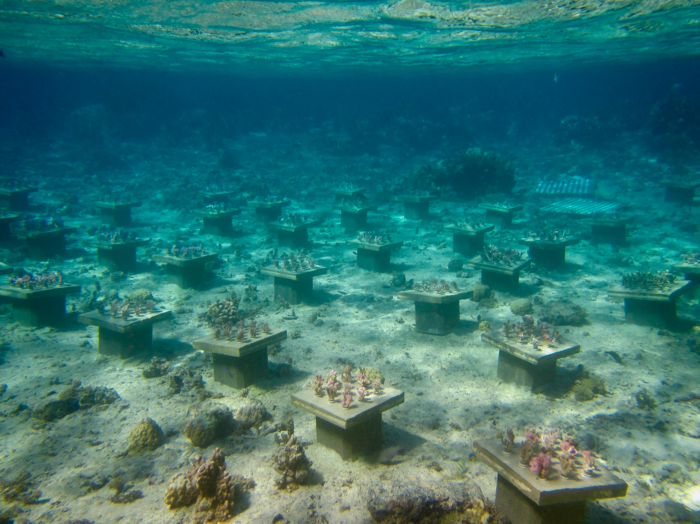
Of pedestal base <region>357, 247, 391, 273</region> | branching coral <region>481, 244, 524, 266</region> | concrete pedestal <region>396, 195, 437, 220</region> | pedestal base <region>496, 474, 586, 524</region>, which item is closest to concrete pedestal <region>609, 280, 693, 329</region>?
branching coral <region>481, 244, 524, 266</region>

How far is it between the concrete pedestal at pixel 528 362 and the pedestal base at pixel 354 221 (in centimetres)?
1051

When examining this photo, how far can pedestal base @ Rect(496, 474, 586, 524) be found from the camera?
10.8 ft

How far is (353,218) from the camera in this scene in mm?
16234

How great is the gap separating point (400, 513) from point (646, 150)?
32.6 meters

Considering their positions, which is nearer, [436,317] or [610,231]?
[436,317]

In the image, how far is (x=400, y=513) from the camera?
354 centimetres

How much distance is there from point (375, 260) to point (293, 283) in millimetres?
3092

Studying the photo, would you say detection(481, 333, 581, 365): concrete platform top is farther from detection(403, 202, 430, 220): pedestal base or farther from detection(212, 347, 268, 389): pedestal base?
detection(403, 202, 430, 220): pedestal base

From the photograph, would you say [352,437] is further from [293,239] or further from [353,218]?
[353,218]

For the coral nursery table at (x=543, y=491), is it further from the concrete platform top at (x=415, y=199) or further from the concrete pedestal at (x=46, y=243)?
the concrete platform top at (x=415, y=199)

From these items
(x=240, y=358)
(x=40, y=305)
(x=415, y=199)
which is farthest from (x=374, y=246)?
(x=40, y=305)

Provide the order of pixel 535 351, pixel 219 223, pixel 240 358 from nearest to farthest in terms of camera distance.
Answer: pixel 535 351 < pixel 240 358 < pixel 219 223

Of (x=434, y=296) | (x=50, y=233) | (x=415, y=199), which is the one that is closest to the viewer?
(x=434, y=296)

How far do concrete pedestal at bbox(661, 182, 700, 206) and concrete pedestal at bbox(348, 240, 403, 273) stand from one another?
47.1 feet
